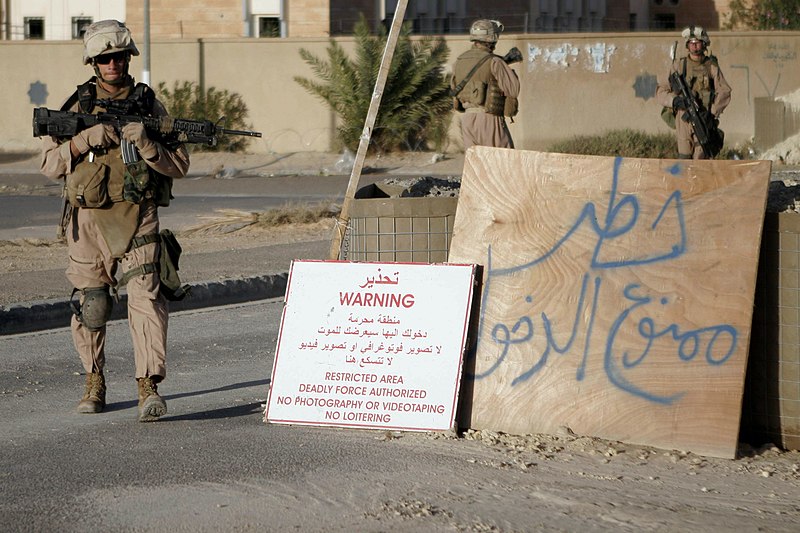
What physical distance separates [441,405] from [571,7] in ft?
136

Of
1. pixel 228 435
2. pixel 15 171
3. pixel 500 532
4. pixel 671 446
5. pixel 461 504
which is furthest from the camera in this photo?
pixel 15 171

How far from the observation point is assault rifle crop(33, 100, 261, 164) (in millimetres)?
5992

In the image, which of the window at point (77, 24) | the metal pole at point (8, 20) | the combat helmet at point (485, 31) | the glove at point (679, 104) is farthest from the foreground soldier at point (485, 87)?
the metal pole at point (8, 20)

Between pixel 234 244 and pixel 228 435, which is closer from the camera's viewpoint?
pixel 228 435

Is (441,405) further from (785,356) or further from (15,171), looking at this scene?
(15,171)

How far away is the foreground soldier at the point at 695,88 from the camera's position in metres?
14.0

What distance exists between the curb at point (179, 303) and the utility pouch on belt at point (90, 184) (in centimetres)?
320

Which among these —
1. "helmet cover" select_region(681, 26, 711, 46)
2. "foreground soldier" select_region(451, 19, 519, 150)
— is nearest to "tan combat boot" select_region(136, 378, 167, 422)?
"foreground soldier" select_region(451, 19, 519, 150)

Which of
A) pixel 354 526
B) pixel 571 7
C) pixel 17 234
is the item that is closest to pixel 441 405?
pixel 354 526

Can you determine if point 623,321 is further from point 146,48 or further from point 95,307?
point 146,48

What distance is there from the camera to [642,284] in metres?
5.50

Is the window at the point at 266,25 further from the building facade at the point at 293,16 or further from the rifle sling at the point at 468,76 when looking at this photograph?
the rifle sling at the point at 468,76

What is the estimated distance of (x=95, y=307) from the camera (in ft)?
20.3

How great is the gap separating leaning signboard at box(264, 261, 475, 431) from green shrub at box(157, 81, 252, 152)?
962 inches
